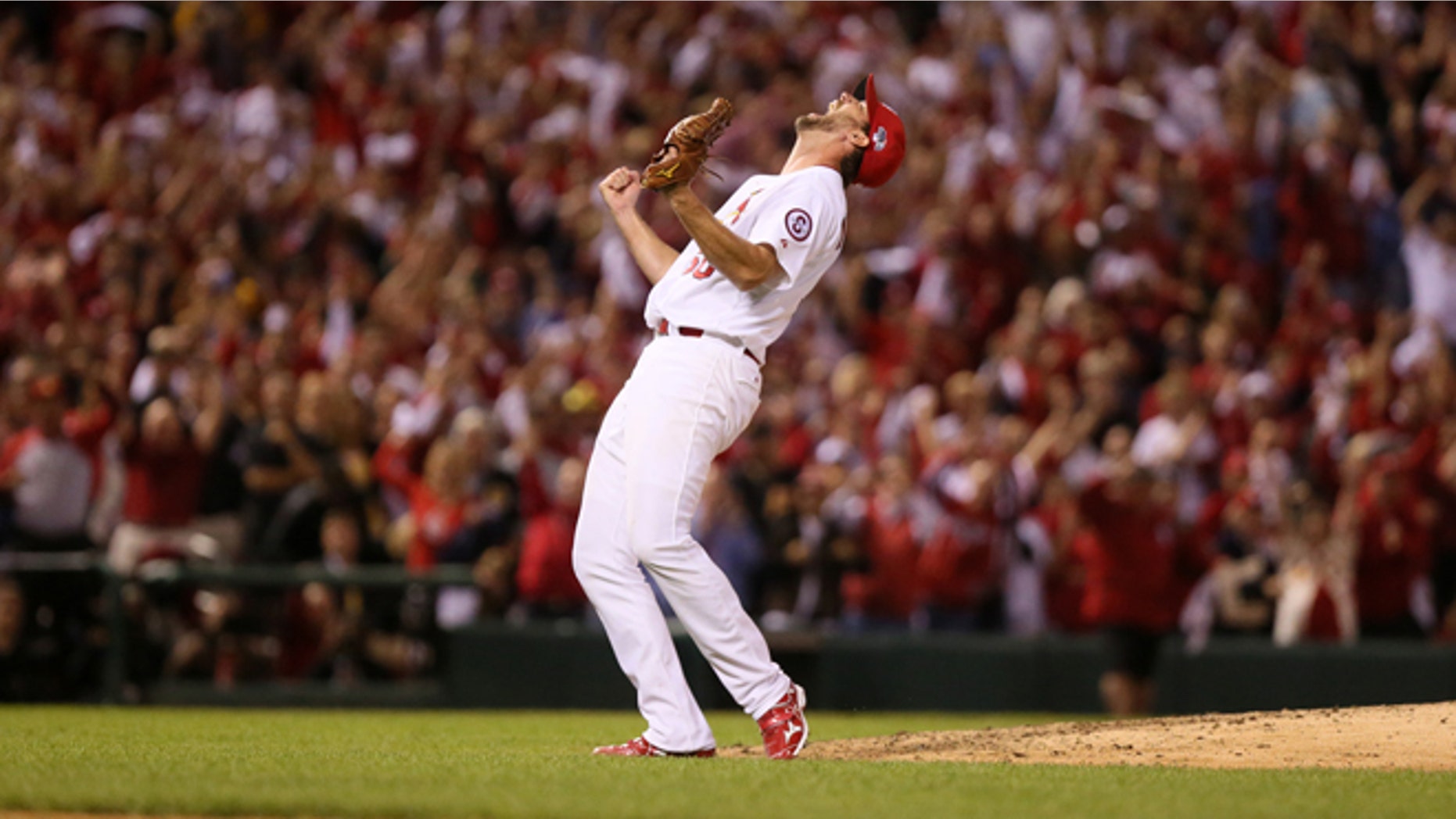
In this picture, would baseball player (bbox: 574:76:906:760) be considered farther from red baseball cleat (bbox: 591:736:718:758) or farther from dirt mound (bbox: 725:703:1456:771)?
dirt mound (bbox: 725:703:1456:771)

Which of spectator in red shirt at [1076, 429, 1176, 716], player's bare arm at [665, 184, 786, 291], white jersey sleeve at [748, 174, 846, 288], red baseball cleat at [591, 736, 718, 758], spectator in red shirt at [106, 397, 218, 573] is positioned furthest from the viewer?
spectator in red shirt at [106, 397, 218, 573]

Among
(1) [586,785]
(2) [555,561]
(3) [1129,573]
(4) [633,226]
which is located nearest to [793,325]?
(2) [555,561]

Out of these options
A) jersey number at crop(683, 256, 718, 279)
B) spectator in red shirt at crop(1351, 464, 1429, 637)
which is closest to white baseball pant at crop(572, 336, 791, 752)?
jersey number at crop(683, 256, 718, 279)

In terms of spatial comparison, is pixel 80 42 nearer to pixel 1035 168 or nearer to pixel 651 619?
pixel 1035 168

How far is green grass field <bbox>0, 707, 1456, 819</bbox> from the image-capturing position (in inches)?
194

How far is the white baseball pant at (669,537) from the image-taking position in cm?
627

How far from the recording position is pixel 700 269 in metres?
6.47

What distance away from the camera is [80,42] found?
708 inches

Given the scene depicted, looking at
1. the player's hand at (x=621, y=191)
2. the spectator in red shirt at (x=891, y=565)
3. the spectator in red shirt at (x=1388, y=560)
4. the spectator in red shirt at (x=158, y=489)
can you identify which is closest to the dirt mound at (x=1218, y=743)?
the player's hand at (x=621, y=191)

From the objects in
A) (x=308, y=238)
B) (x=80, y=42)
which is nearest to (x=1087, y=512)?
(x=308, y=238)

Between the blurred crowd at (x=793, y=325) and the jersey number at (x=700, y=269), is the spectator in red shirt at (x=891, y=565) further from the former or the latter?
the jersey number at (x=700, y=269)

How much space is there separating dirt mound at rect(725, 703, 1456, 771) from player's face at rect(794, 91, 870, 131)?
89.7 inches

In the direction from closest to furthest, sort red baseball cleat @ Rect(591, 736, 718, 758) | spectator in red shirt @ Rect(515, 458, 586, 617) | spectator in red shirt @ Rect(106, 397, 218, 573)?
red baseball cleat @ Rect(591, 736, 718, 758) → spectator in red shirt @ Rect(106, 397, 218, 573) → spectator in red shirt @ Rect(515, 458, 586, 617)

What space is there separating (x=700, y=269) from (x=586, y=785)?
1956 mm
